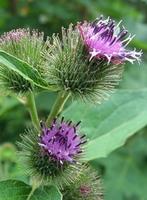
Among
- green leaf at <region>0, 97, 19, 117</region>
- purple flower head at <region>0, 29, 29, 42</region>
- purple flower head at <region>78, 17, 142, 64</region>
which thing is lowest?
purple flower head at <region>78, 17, 142, 64</region>

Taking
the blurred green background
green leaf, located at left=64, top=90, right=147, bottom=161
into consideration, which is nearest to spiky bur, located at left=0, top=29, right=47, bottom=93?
green leaf, located at left=64, top=90, right=147, bottom=161

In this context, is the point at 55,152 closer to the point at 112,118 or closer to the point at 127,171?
the point at 112,118

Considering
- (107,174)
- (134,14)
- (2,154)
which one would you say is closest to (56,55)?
(2,154)

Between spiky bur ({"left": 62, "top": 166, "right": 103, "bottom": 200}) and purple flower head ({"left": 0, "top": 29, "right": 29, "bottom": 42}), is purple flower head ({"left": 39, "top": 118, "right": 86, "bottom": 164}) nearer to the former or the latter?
spiky bur ({"left": 62, "top": 166, "right": 103, "bottom": 200})

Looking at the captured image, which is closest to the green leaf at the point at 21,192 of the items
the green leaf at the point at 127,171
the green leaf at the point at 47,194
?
the green leaf at the point at 47,194

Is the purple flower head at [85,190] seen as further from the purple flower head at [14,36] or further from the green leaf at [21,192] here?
the purple flower head at [14,36]
